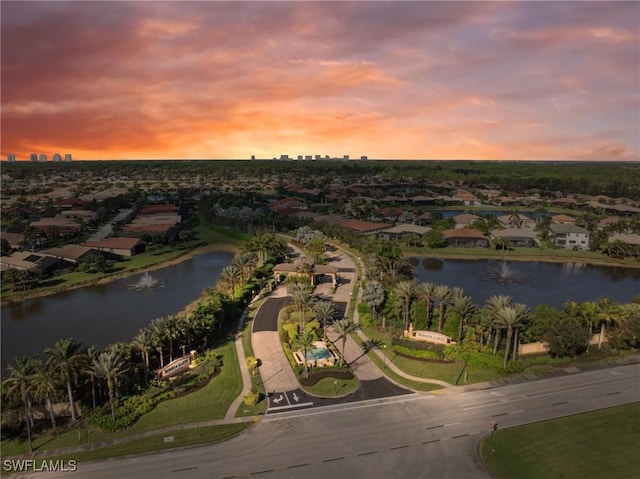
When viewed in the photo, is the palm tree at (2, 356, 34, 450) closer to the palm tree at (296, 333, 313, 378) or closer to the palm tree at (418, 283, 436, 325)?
the palm tree at (296, 333, 313, 378)

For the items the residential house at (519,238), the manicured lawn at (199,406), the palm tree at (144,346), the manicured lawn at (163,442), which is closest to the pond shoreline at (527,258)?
the residential house at (519,238)

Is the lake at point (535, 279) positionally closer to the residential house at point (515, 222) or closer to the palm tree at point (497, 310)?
the palm tree at point (497, 310)

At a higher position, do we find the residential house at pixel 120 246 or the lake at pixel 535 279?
the residential house at pixel 120 246

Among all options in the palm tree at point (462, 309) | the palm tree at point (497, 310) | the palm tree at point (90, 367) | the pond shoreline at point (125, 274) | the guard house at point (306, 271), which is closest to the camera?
the palm tree at point (90, 367)

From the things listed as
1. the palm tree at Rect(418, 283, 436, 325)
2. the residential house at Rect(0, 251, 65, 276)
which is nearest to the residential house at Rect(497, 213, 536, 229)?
the palm tree at Rect(418, 283, 436, 325)

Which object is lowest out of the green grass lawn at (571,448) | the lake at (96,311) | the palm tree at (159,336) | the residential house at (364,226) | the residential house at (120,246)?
the green grass lawn at (571,448)

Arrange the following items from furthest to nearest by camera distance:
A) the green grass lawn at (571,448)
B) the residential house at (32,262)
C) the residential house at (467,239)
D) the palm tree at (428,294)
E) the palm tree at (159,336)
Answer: the residential house at (467,239) < the residential house at (32,262) < the palm tree at (428,294) < the palm tree at (159,336) < the green grass lawn at (571,448)
